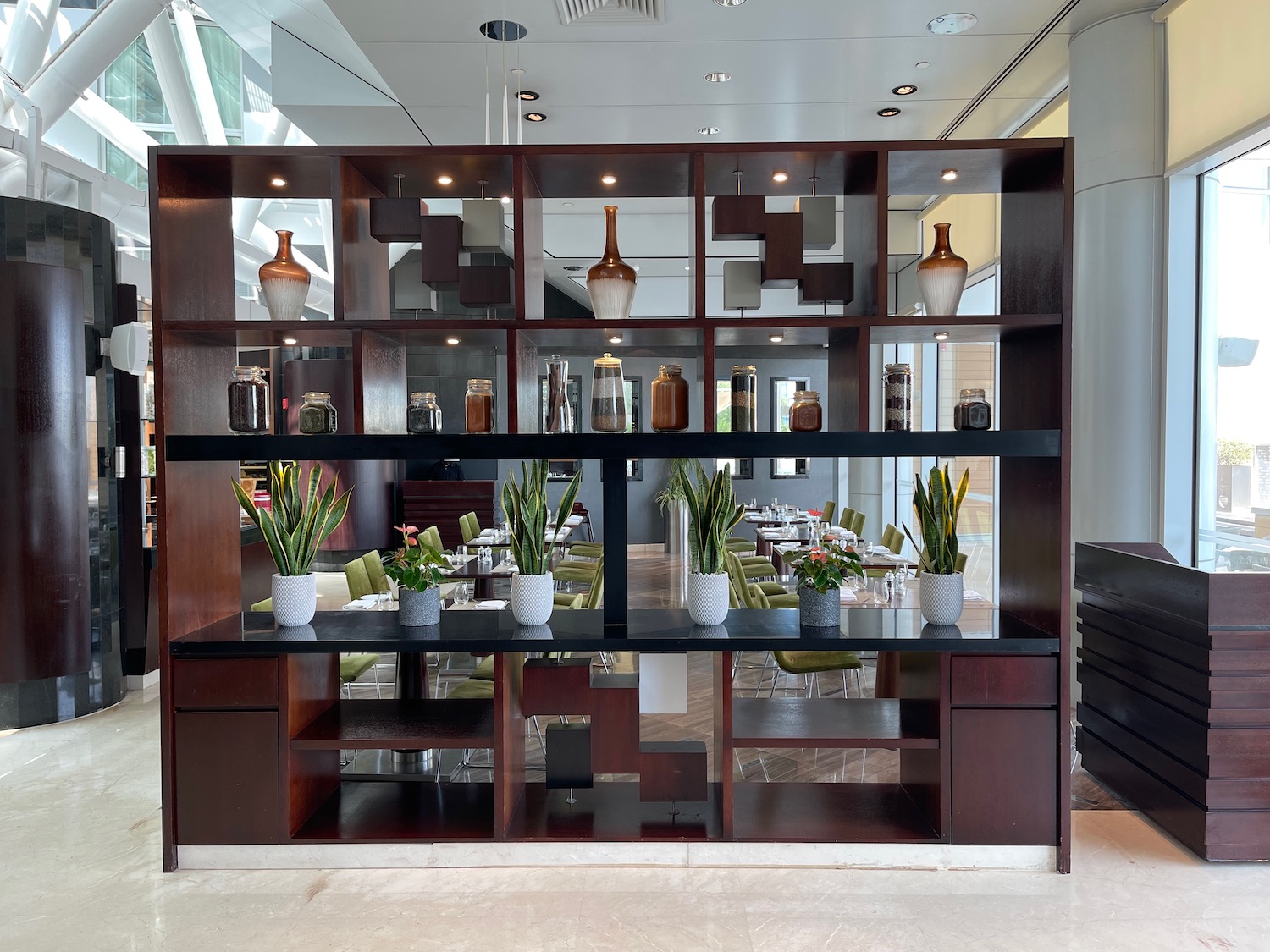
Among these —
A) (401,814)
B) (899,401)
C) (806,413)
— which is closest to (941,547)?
(899,401)

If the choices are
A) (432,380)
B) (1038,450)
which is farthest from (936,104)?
(432,380)

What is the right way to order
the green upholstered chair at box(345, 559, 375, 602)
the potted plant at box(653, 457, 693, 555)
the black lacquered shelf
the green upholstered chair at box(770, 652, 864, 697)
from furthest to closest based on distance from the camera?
the potted plant at box(653, 457, 693, 555), the green upholstered chair at box(345, 559, 375, 602), the green upholstered chair at box(770, 652, 864, 697), the black lacquered shelf

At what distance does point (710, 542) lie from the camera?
3.27 m

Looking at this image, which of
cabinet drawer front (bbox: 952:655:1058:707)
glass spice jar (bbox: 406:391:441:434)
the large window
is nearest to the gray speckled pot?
cabinet drawer front (bbox: 952:655:1058:707)

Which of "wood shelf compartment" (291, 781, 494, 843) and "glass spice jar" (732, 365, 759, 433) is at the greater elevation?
"glass spice jar" (732, 365, 759, 433)

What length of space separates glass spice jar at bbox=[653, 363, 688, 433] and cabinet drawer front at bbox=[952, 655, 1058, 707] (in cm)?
134

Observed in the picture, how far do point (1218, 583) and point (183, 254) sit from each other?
4.09 metres

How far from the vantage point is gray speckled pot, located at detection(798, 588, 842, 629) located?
3.26m

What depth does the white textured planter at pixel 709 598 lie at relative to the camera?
329 centimetres

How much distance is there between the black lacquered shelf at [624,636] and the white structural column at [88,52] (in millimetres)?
3945

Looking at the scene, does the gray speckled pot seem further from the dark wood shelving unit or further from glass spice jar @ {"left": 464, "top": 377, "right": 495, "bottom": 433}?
glass spice jar @ {"left": 464, "top": 377, "right": 495, "bottom": 433}

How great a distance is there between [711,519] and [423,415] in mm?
1161

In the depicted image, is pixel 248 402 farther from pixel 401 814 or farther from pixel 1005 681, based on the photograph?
pixel 1005 681

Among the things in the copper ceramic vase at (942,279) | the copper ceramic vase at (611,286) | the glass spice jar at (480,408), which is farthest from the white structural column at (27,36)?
the copper ceramic vase at (942,279)
